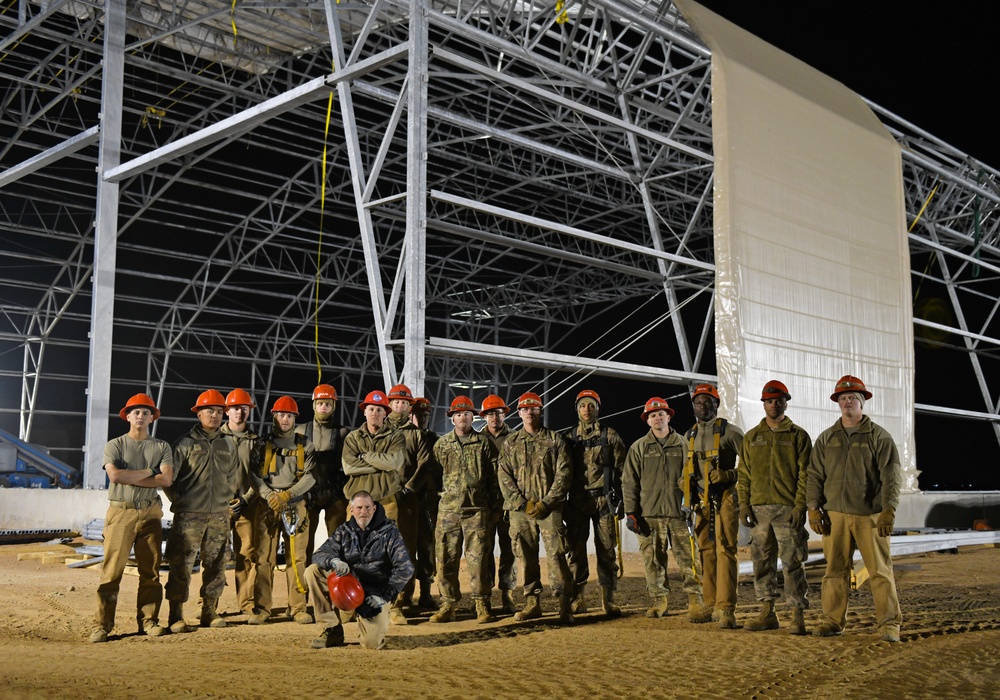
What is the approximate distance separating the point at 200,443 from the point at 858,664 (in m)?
4.97

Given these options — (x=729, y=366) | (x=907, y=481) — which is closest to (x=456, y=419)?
(x=729, y=366)

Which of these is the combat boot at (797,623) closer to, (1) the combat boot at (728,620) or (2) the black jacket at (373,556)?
(1) the combat boot at (728,620)

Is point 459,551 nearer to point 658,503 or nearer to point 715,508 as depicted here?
point 658,503

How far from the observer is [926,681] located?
18.6 ft

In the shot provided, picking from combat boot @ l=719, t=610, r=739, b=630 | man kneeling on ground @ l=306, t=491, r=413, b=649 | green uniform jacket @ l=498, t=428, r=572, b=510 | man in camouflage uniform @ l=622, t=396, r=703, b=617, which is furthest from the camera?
man in camouflage uniform @ l=622, t=396, r=703, b=617

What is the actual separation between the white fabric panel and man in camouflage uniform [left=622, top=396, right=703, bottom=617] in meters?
6.22

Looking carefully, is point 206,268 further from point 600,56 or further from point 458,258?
point 600,56

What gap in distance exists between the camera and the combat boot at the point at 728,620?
7423mm

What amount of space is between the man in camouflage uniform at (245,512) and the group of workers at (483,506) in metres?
0.02

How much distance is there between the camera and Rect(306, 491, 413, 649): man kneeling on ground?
6.66m

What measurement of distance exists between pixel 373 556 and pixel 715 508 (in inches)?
106

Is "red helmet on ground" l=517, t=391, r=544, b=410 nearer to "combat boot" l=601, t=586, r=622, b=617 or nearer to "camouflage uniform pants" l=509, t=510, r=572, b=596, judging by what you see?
"camouflage uniform pants" l=509, t=510, r=572, b=596

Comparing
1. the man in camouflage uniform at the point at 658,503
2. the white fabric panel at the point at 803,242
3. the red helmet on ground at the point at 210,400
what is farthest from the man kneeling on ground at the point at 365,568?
the white fabric panel at the point at 803,242

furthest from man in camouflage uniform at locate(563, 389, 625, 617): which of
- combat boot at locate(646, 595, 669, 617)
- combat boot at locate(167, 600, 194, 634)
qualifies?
combat boot at locate(167, 600, 194, 634)
